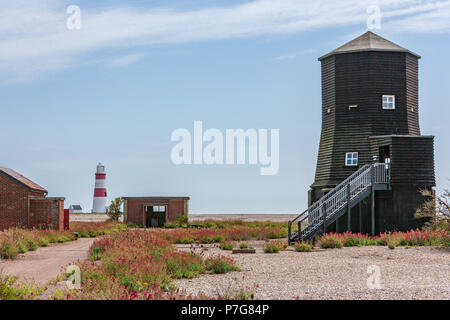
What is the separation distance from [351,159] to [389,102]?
149 inches

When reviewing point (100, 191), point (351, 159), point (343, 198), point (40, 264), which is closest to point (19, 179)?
point (40, 264)

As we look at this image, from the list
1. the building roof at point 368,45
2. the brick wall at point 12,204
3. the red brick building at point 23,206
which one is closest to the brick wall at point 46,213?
the red brick building at point 23,206

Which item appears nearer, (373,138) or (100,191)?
(373,138)

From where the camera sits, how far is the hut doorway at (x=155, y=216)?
159 feet

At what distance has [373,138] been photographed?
32.5 metres

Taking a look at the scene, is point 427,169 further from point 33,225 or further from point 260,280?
point 33,225

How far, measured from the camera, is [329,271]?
A: 1605cm

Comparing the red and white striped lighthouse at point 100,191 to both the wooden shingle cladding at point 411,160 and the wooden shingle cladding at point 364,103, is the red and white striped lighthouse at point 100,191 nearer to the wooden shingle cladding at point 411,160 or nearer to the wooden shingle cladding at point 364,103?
the wooden shingle cladding at point 364,103

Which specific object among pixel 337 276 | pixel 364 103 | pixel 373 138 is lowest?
pixel 337 276

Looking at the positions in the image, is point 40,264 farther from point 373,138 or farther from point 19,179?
point 373,138
